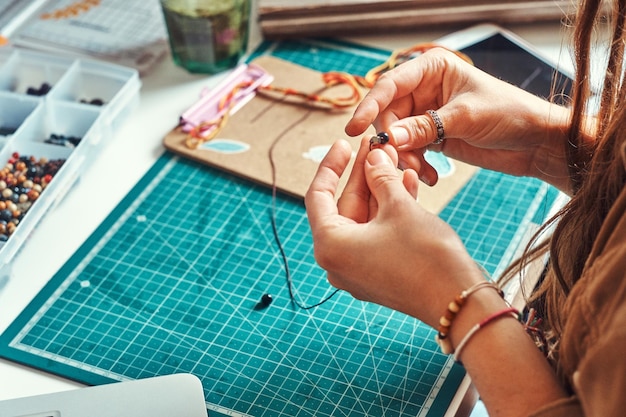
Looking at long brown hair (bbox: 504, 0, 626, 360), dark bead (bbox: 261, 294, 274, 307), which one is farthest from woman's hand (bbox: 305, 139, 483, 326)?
dark bead (bbox: 261, 294, 274, 307)

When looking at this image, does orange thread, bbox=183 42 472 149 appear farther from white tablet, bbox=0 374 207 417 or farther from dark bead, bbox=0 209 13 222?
white tablet, bbox=0 374 207 417

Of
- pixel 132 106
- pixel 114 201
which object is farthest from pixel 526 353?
pixel 132 106

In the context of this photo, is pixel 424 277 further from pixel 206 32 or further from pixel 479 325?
pixel 206 32

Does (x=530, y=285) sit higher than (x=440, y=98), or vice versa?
(x=440, y=98)

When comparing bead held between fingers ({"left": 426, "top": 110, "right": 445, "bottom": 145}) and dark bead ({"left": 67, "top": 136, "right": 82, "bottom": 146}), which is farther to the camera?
dark bead ({"left": 67, "top": 136, "right": 82, "bottom": 146})

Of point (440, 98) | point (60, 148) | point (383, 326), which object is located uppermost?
point (440, 98)

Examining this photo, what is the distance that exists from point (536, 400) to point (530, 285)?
0.37 meters

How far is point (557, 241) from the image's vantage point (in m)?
0.87

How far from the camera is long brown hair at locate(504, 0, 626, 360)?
795 mm

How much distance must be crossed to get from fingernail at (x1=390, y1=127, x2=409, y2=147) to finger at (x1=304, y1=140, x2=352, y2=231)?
0.19ft

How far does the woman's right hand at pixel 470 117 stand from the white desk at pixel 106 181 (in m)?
0.43

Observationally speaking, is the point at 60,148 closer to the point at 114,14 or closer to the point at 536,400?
the point at 114,14

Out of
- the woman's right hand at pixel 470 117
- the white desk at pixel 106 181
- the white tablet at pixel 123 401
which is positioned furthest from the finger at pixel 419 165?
the white desk at pixel 106 181

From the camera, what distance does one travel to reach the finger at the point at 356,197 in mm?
927
